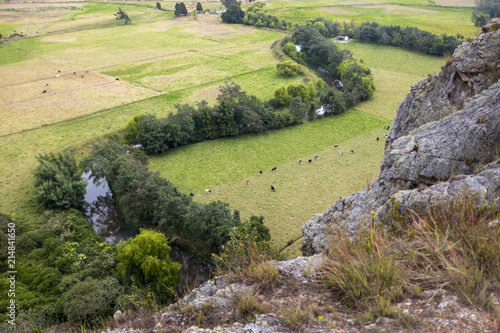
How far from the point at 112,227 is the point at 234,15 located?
108480mm

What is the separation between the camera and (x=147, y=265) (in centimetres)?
2184

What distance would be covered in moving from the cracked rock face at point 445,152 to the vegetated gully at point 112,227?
41.0 feet

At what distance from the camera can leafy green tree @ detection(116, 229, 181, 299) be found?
21828mm

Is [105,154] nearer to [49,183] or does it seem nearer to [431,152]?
[49,183]

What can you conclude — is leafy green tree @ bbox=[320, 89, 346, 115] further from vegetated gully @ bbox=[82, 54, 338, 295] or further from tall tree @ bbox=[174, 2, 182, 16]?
tall tree @ bbox=[174, 2, 182, 16]

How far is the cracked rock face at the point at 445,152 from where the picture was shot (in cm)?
1097

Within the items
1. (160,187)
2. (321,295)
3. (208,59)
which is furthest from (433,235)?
(208,59)

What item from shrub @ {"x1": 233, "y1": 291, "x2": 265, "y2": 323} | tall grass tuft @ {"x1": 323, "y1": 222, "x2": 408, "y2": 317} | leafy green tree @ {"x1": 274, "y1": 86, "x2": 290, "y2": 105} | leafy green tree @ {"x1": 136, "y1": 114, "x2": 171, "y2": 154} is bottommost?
leafy green tree @ {"x1": 136, "y1": 114, "x2": 171, "y2": 154}

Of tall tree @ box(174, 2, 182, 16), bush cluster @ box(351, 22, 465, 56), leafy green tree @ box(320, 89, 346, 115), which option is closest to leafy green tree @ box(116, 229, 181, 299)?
leafy green tree @ box(320, 89, 346, 115)

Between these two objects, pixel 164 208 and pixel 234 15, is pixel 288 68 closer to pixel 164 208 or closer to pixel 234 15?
pixel 164 208

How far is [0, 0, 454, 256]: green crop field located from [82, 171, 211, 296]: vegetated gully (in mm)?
5259

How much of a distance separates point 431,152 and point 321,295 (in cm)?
891

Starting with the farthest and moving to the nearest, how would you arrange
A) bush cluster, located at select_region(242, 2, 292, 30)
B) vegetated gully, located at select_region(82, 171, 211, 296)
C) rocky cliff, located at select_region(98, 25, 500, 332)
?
bush cluster, located at select_region(242, 2, 292, 30), vegetated gully, located at select_region(82, 171, 211, 296), rocky cliff, located at select_region(98, 25, 500, 332)

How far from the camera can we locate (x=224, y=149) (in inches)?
1839
